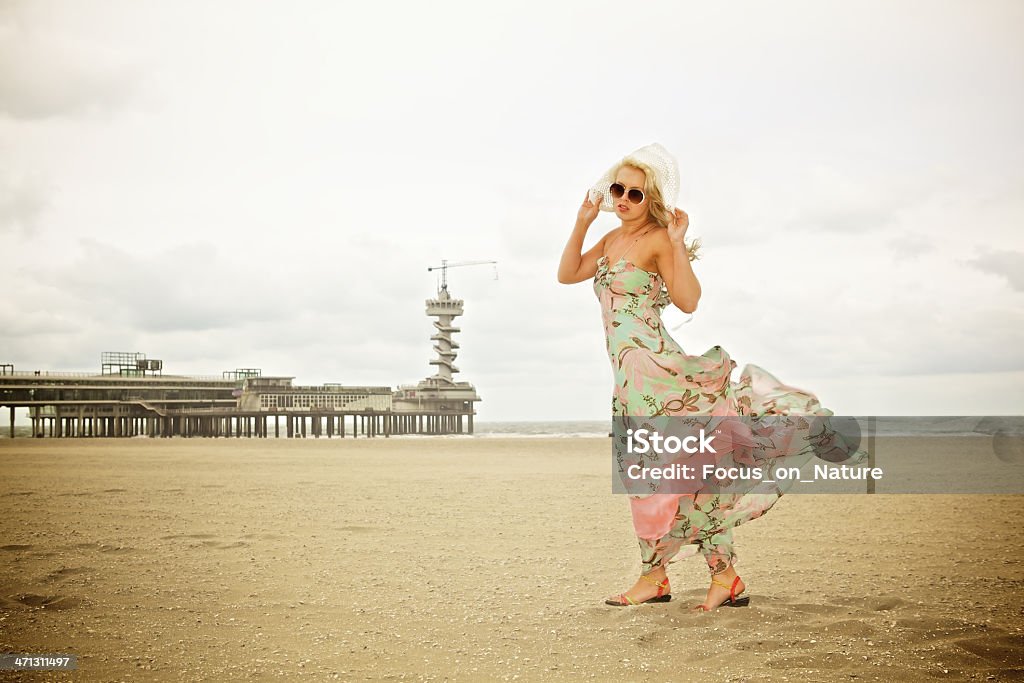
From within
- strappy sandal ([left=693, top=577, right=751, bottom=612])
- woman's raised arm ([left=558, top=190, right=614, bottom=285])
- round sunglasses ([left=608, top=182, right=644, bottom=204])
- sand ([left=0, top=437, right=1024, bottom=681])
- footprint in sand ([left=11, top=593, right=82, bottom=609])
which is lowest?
sand ([left=0, top=437, right=1024, bottom=681])

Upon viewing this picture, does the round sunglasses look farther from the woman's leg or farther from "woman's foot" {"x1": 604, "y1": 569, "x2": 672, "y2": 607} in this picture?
"woman's foot" {"x1": 604, "y1": 569, "x2": 672, "y2": 607}

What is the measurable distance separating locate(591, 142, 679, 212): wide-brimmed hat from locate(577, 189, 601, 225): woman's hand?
0.09ft

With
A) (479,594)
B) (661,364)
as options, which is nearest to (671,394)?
(661,364)

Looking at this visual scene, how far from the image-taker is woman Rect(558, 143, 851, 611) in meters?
4.22

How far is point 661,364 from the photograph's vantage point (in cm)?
421

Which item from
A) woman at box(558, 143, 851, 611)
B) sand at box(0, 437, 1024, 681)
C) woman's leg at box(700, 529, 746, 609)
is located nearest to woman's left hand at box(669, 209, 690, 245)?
woman at box(558, 143, 851, 611)

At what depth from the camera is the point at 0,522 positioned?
847cm

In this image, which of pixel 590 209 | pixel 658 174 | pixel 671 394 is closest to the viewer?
pixel 671 394

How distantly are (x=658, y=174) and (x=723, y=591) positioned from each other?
2.52 metres

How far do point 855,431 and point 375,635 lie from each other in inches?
118

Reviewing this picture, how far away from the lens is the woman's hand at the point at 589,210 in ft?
14.9

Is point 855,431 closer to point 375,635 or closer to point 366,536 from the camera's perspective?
point 375,635

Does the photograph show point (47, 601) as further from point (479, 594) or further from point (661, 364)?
point (661, 364)

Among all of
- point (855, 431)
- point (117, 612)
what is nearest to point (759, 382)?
point (855, 431)
